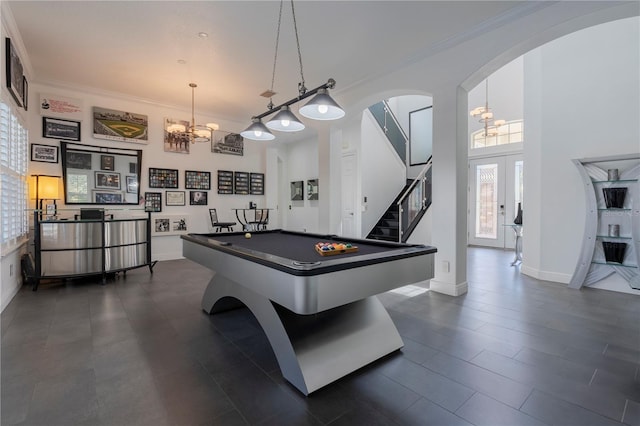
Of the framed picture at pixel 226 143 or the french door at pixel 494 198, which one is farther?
the french door at pixel 494 198

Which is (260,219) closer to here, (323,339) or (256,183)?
(256,183)

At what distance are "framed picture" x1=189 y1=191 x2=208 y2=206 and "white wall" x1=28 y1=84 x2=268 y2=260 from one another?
9 cm

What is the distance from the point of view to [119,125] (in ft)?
19.7

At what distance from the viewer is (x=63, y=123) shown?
5.42m

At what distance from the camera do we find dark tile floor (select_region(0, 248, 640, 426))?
172 cm

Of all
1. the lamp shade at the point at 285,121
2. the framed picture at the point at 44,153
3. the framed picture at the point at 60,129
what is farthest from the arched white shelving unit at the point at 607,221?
the framed picture at the point at 44,153

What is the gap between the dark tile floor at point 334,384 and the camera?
172 centimetres

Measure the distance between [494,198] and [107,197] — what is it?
9.42 m

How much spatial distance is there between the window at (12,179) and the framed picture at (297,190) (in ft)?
19.7

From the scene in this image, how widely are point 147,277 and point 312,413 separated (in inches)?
170

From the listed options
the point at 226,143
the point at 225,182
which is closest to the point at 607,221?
the point at 225,182

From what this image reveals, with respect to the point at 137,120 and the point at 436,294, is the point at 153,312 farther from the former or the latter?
the point at 137,120

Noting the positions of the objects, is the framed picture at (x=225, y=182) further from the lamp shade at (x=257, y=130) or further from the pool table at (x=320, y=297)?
the pool table at (x=320, y=297)

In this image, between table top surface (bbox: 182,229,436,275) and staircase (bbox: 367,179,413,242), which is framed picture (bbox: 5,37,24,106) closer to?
table top surface (bbox: 182,229,436,275)
